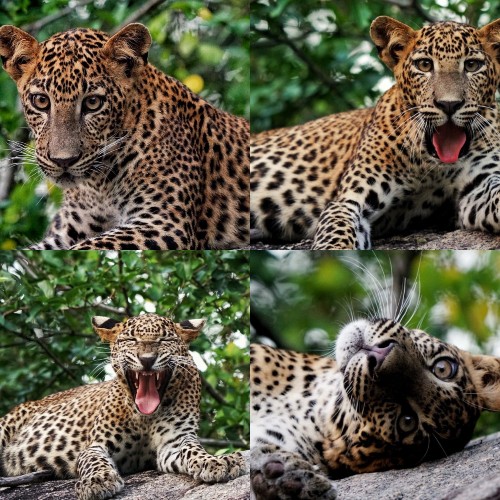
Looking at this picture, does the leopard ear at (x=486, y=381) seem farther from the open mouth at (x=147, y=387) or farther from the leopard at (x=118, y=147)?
the open mouth at (x=147, y=387)

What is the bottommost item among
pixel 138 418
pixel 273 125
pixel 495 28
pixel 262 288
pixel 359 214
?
pixel 138 418

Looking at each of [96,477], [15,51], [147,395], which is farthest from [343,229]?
[15,51]

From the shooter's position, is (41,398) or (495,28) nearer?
(495,28)

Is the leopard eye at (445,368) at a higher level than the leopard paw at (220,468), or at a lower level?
higher

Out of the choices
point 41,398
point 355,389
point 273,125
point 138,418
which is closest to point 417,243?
point 355,389

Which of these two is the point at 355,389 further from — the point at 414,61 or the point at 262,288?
the point at 414,61

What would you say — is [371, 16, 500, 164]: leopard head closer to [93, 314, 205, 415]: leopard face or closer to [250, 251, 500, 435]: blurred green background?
[250, 251, 500, 435]: blurred green background

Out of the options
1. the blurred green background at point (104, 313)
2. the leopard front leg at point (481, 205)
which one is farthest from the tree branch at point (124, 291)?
the leopard front leg at point (481, 205)

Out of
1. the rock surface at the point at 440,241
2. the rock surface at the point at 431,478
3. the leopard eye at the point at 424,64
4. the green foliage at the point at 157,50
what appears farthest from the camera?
the green foliage at the point at 157,50

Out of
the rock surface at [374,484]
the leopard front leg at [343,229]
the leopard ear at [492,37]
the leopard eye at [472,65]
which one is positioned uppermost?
the leopard ear at [492,37]
